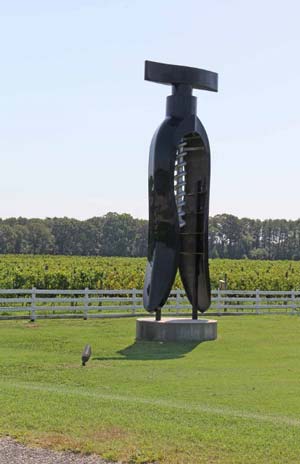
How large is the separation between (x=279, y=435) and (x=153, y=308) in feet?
38.5

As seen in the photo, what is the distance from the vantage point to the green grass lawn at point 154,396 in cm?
834

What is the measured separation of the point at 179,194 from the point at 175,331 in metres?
3.93

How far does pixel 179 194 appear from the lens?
21.8 m

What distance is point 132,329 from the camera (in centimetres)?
2300

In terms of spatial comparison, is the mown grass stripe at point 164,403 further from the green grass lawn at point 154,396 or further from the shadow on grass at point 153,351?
the shadow on grass at point 153,351

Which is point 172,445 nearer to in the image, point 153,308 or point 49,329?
point 153,308

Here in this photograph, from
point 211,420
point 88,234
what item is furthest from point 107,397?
point 88,234

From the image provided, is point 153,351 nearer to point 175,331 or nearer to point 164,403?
point 175,331

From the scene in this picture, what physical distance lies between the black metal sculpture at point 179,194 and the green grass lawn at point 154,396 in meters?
1.62

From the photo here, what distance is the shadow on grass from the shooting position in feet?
56.0

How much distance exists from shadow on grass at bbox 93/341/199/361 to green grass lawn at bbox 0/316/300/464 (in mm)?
23

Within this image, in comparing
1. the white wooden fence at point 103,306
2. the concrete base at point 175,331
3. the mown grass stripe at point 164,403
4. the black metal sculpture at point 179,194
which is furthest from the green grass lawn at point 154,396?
the white wooden fence at point 103,306

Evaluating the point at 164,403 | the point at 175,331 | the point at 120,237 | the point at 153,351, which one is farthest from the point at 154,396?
the point at 120,237

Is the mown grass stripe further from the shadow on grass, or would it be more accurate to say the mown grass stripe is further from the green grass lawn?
the shadow on grass
